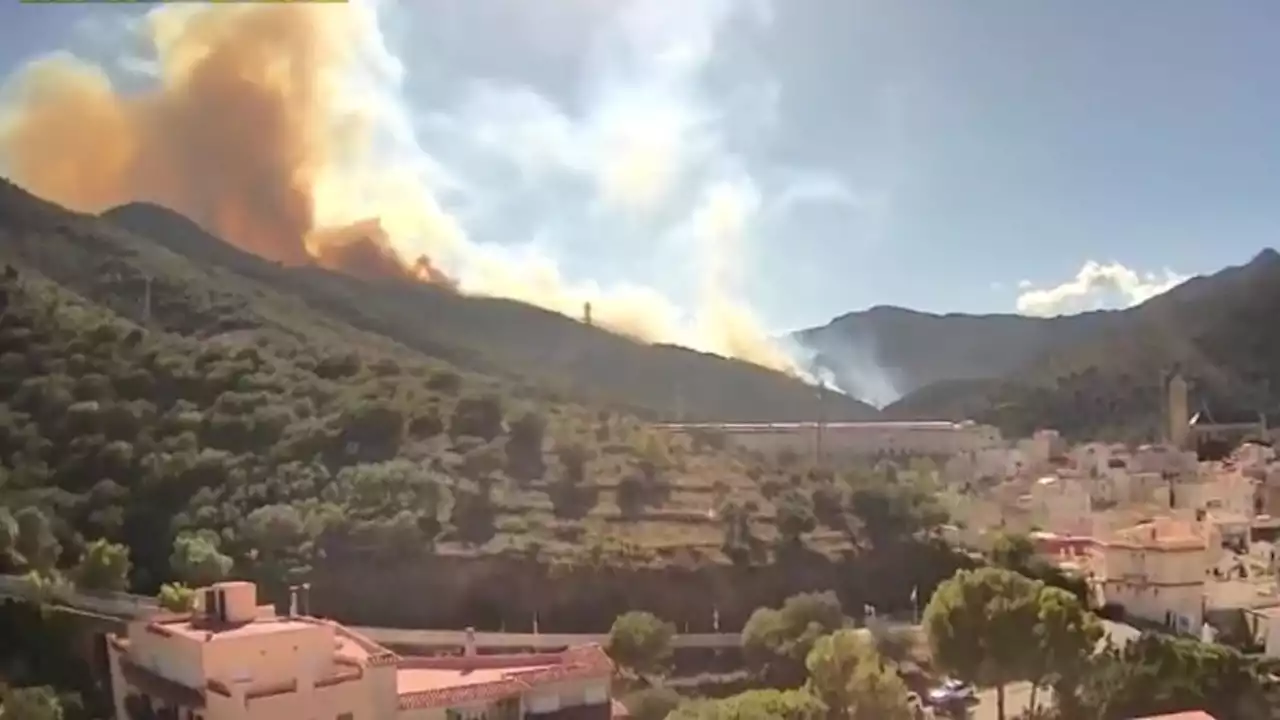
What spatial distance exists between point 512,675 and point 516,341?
533 centimetres

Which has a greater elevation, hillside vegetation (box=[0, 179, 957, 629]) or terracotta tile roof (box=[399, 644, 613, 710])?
hillside vegetation (box=[0, 179, 957, 629])

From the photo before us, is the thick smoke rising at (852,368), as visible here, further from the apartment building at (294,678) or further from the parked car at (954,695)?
the apartment building at (294,678)

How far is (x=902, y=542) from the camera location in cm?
889

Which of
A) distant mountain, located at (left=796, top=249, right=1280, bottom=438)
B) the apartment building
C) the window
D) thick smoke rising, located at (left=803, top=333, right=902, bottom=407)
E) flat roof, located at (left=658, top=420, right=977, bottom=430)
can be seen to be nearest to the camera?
the apartment building

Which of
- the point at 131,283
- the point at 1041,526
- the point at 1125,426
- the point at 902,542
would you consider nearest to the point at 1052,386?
the point at 1125,426

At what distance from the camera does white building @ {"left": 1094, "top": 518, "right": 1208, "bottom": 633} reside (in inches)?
302

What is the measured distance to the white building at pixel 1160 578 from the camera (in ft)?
25.2

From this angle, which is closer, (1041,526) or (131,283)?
(131,283)

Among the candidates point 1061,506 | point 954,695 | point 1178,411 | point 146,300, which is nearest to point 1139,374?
point 1178,411

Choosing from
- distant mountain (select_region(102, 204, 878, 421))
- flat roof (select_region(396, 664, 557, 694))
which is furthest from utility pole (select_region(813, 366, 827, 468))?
flat roof (select_region(396, 664, 557, 694))

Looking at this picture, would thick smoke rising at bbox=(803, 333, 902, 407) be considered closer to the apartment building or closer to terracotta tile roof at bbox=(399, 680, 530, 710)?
the apartment building

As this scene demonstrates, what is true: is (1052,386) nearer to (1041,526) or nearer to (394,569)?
(1041,526)

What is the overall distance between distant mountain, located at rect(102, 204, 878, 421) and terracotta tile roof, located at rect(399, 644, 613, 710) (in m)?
4.25

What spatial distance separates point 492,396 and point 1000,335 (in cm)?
645
